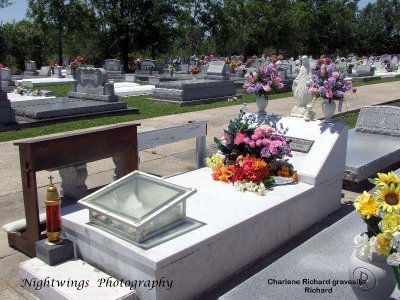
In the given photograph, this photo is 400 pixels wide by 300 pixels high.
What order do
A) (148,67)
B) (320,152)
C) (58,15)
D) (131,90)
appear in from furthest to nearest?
1. (58,15)
2. (148,67)
3. (131,90)
4. (320,152)

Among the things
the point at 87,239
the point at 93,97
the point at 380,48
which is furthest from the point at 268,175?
the point at 380,48

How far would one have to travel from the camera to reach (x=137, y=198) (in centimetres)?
384

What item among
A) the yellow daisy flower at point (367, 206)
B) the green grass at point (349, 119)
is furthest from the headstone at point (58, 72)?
the yellow daisy flower at point (367, 206)

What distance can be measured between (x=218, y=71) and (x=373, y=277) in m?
16.8

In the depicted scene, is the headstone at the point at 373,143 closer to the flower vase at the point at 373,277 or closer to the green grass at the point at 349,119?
the green grass at the point at 349,119

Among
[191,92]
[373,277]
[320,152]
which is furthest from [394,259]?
[191,92]

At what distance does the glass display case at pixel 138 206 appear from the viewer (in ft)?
11.2

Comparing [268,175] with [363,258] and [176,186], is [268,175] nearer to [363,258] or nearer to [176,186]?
[176,186]

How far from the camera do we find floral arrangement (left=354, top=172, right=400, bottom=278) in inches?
88.6

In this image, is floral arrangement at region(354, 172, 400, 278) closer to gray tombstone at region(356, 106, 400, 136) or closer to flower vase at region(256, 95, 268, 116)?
flower vase at region(256, 95, 268, 116)

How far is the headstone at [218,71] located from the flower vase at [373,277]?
16437 millimetres

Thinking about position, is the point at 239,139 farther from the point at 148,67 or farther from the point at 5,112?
the point at 148,67

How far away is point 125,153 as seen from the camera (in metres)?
4.96

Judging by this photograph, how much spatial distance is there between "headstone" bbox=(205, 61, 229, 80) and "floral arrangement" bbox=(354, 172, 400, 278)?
16.7m
